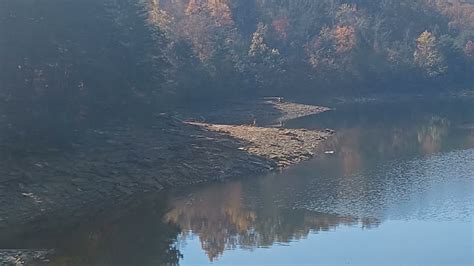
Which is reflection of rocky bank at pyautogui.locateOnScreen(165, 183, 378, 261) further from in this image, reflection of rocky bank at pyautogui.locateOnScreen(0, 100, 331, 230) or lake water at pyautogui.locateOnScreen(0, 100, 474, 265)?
reflection of rocky bank at pyautogui.locateOnScreen(0, 100, 331, 230)

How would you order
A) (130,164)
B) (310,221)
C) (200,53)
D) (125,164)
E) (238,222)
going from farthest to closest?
(200,53) < (130,164) < (125,164) < (238,222) < (310,221)

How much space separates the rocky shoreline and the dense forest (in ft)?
6.87

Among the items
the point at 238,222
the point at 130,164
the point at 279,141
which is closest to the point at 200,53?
the point at 279,141

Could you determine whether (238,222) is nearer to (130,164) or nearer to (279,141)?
(130,164)

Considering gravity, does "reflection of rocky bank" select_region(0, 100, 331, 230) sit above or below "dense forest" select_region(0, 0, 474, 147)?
below

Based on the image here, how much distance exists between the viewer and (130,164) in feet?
128

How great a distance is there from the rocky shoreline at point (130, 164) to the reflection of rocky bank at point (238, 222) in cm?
350

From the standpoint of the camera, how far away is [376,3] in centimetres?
11900

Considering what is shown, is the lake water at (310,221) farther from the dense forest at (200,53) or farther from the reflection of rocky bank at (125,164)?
the dense forest at (200,53)

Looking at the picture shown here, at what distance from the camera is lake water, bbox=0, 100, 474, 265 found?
26.1 metres

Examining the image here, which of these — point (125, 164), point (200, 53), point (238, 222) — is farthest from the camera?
point (200, 53)

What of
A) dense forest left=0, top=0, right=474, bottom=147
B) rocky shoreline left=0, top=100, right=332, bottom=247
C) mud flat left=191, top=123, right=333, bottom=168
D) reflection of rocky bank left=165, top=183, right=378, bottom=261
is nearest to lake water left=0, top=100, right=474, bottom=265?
reflection of rocky bank left=165, top=183, right=378, bottom=261

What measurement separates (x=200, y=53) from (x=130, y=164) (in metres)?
40.0

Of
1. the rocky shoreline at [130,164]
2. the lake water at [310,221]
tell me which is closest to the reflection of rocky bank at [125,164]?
the rocky shoreline at [130,164]
